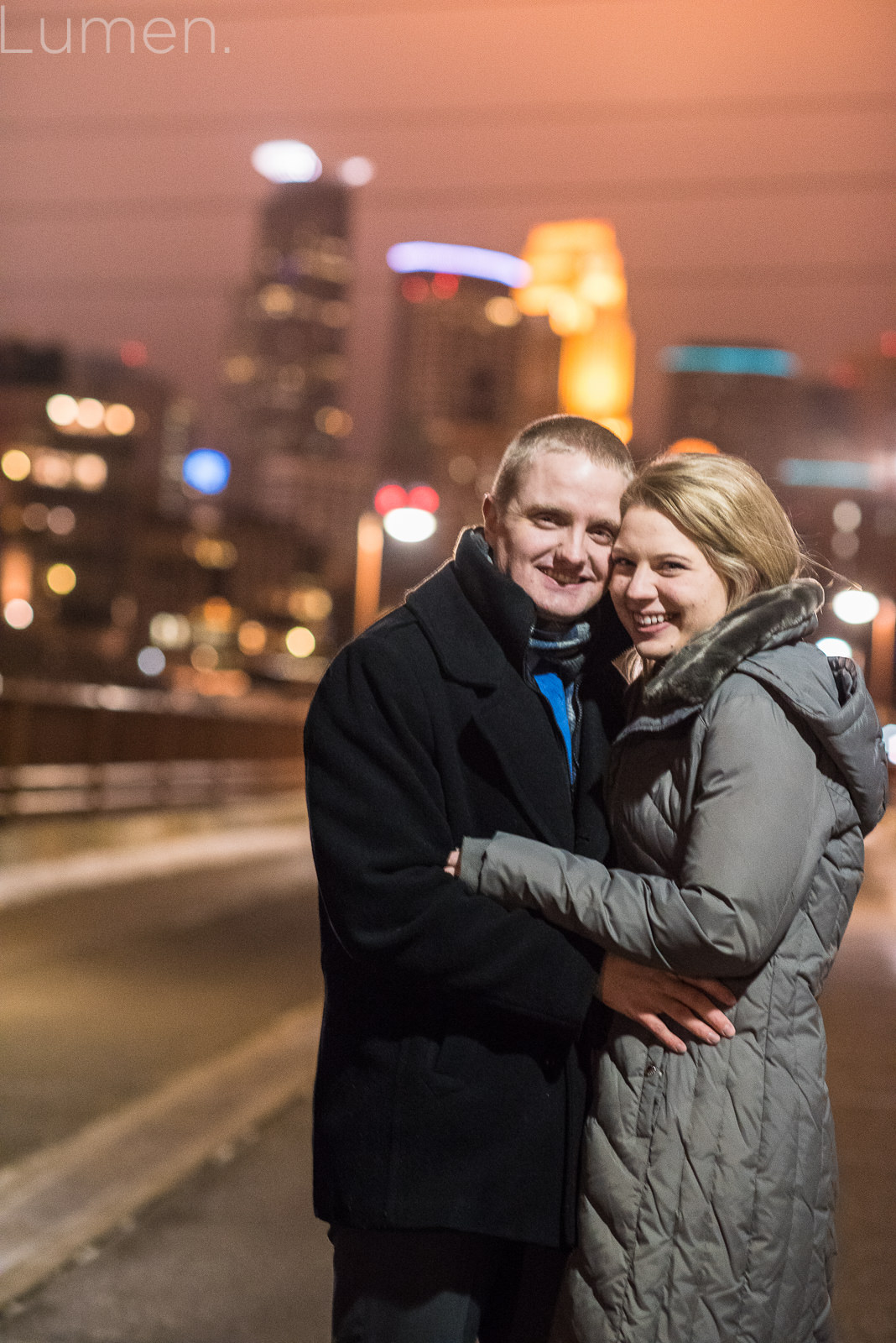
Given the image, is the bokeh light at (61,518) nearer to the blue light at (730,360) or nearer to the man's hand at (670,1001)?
the blue light at (730,360)

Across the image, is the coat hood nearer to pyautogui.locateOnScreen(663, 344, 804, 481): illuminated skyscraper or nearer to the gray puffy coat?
the gray puffy coat

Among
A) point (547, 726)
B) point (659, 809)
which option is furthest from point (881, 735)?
point (547, 726)

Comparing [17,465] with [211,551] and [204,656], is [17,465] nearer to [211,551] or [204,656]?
[211,551]

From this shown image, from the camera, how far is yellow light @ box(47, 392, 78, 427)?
101750mm

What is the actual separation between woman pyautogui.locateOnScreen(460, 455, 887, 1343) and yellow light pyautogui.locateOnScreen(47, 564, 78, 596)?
96.7 meters

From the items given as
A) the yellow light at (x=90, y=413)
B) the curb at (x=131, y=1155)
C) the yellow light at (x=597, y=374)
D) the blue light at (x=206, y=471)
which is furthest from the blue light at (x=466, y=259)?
the curb at (x=131, y=1155)

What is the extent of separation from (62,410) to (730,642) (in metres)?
107

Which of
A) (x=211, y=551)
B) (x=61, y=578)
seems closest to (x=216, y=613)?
(x=211, y=551)

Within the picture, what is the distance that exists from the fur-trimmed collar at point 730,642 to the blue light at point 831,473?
274ft

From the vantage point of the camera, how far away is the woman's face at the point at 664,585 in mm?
2602

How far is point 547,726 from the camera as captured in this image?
2.79m

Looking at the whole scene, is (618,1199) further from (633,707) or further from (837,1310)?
(837,1310)

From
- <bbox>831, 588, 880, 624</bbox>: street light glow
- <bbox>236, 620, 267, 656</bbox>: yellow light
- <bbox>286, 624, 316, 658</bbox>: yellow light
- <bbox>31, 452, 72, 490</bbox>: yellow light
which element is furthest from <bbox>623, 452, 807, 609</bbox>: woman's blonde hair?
<bbox>286, 624, 316, 658</bbox>: yellow light

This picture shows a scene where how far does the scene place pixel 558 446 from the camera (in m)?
2.78
